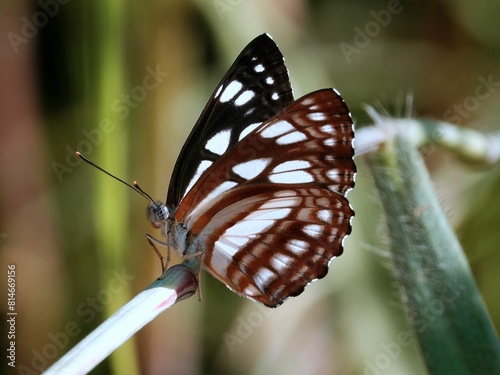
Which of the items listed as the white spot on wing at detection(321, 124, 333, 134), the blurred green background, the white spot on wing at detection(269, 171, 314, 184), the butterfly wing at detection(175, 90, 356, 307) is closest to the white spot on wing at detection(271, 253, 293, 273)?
the butterfly wing at detection(175, 90, 356, 307)

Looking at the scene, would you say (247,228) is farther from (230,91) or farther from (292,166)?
(230,91)

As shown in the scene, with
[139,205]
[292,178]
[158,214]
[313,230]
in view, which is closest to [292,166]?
[292,178]

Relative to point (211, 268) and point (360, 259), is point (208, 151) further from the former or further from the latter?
point (360, 259)

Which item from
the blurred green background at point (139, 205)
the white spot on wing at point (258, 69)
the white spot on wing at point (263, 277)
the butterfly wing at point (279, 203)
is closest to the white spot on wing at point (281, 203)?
the butterfly wing at point (279, 203)

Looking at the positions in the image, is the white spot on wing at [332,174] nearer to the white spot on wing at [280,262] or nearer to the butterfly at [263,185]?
the butterfly at [263,185]

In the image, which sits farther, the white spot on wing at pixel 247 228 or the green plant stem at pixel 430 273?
the white spot on wing at pixel 247 228
